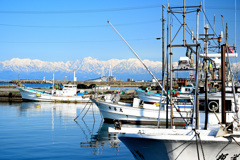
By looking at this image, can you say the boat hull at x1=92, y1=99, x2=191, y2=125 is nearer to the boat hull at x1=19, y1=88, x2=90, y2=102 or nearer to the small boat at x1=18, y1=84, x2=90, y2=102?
the small boat at x1=18, y1=84, x2=90, y2=102

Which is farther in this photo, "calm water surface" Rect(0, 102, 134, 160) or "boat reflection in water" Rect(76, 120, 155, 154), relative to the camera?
"boat reflection in water" Rect(76, 120, 155, 154)

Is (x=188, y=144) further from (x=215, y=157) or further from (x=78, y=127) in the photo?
(x=78, y=127)

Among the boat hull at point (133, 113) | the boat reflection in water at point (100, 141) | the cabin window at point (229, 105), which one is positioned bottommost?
the boat reflection in water at point (100, 141)

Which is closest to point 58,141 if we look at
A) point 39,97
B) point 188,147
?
point 188,147

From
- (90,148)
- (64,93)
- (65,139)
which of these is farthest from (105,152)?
(64,93)

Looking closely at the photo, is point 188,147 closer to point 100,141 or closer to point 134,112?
point 100,141

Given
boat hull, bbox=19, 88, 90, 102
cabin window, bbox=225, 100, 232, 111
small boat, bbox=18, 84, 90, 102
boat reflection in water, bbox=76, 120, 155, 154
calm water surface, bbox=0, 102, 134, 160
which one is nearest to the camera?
cabin window, bbox=225, 100, 232, 111

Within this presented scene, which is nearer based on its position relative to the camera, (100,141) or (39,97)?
(100,141)

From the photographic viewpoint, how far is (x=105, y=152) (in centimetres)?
1914

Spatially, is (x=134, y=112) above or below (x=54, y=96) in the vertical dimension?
below

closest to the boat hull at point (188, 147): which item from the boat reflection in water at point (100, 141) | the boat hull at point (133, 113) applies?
the boat reflection in water at point (100, 141)

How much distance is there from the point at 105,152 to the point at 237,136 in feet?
26.8

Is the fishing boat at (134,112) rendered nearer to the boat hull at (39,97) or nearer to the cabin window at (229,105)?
the cabin window at (229,105)

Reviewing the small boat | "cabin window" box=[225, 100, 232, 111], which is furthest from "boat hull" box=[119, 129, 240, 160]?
the small boat
